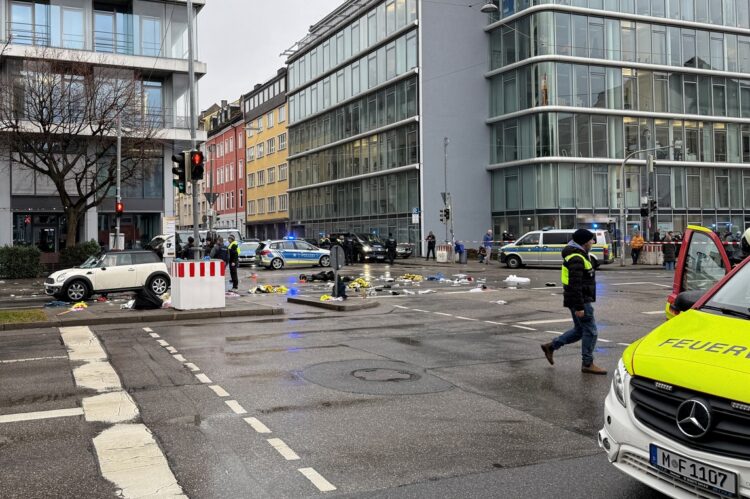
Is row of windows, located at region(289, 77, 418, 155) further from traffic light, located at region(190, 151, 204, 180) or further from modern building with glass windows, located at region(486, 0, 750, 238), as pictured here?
traffic light, located at region(190, 151, 204, 180)

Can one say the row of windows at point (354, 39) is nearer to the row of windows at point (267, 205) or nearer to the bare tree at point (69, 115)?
the row of windows at point (267, 205)

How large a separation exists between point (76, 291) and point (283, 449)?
15.4 meters

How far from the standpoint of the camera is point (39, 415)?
645 cm

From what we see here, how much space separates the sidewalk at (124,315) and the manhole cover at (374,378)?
6.48 m

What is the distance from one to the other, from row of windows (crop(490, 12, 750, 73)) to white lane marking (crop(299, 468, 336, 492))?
1697 inches

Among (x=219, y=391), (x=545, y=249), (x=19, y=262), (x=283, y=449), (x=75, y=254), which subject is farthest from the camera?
A: (x=545, y=249)

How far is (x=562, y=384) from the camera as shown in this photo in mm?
7789

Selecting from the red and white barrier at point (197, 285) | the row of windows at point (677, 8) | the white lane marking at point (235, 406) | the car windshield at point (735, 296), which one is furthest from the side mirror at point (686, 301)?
the row of windows at point (677, 8)

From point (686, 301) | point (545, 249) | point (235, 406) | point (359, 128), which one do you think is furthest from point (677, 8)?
point (235, 406)

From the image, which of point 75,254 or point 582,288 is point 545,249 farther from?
point 582,288

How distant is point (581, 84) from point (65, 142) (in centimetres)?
3155

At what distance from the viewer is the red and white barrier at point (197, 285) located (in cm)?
1520

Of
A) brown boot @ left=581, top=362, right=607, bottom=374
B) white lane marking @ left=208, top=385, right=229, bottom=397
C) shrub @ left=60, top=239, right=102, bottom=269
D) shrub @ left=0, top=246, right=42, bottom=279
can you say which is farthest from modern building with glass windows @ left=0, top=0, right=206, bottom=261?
brown boot @ left=581, top=362, right=607, bottom=374

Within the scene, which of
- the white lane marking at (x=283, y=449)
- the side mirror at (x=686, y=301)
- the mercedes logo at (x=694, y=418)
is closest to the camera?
the mercedes logo at (x=694, y=418)
